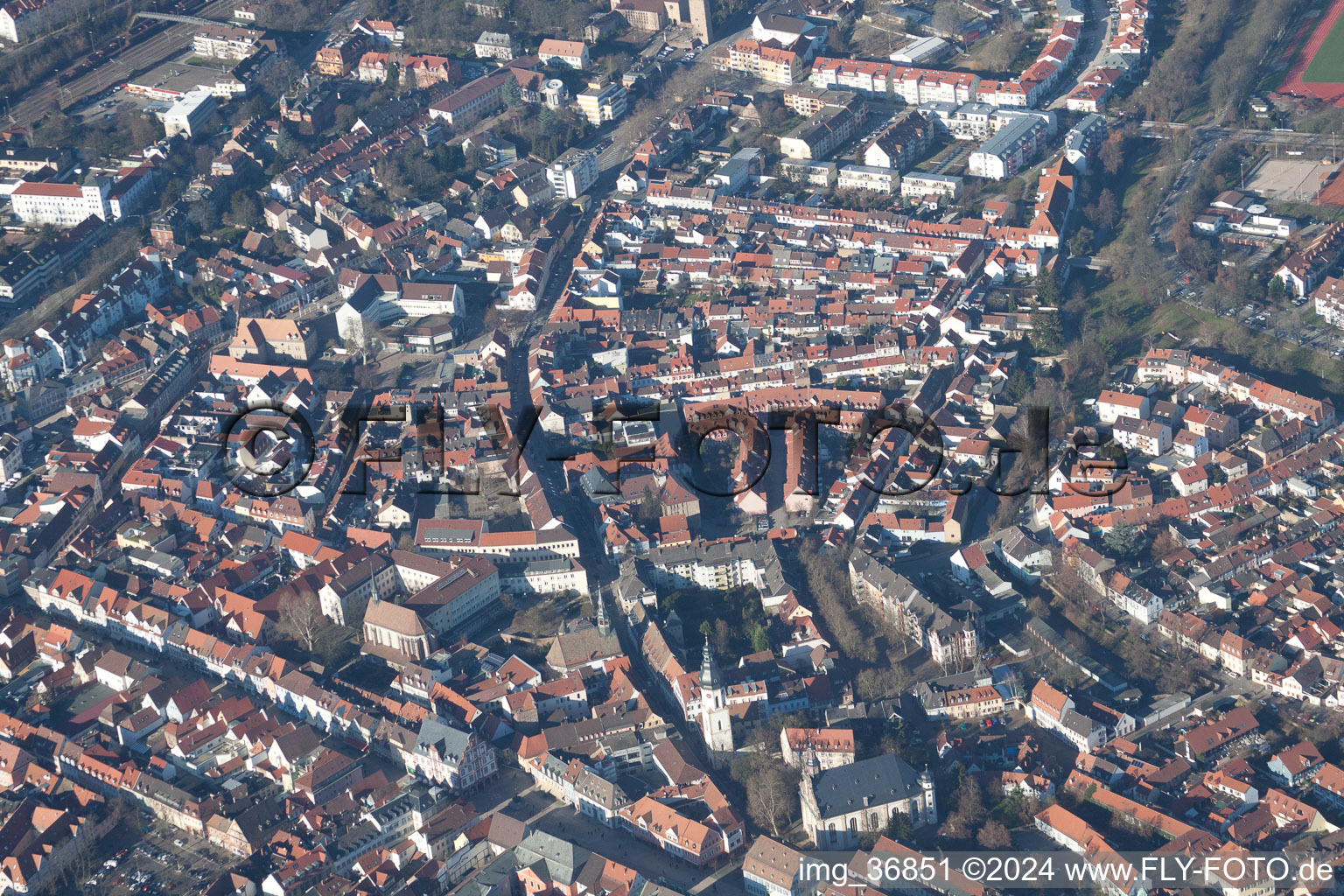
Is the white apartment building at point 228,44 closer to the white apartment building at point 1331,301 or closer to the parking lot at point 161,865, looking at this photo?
the white apartment building at point 1331,301

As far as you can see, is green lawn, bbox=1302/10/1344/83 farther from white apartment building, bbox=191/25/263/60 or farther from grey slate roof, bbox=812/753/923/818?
grey slate roof, bbox=812/753/923/818

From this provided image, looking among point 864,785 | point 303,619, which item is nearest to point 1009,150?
point 303,619

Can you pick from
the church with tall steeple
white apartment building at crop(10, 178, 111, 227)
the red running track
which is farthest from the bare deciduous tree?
the red running track

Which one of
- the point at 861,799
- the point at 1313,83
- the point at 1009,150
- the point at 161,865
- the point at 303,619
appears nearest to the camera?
the point at 861,799

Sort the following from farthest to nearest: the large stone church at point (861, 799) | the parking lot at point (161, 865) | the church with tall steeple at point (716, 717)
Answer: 1. the church with tall steeple at point (716, 717)
2. the parking lot at point (161, 865)
3. the large stone church at point (861, 799)

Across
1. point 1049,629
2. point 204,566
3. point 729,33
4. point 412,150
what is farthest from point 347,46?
point 1049,629

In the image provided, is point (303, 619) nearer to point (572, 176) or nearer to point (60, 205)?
point (60, 205)

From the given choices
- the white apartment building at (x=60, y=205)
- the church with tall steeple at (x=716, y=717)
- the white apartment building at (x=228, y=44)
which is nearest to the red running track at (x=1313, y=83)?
the white apartment building at (x=228, y=44)

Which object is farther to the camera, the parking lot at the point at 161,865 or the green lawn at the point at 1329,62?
the green lawn at the point at 1329,62

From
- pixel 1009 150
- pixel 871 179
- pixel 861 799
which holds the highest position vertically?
pixel 861 799
